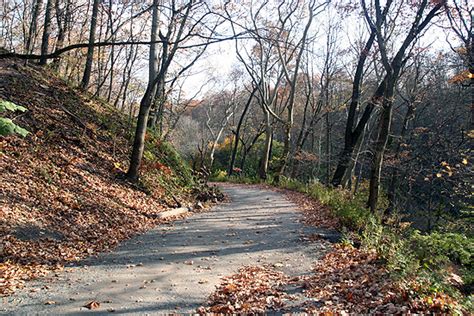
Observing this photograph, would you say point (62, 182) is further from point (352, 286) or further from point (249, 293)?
point (352, 286)

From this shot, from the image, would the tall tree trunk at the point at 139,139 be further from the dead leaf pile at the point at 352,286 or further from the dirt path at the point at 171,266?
the dead leaf pile at the point at 352,286

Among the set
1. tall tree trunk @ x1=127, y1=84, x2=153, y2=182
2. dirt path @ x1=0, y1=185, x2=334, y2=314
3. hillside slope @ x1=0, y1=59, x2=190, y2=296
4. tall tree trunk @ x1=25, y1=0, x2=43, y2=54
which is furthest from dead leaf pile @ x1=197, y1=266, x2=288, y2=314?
tall tree trunk @ x1=25, y1=0, x2=43, y2=54

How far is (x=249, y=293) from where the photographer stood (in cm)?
534

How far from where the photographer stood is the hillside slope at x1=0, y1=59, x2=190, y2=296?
263 inches

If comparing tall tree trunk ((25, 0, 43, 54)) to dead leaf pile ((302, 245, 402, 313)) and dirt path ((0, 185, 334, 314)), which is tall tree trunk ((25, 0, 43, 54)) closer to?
dirt path ((0, 185, 334, 314))

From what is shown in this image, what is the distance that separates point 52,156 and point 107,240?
12.2 feet

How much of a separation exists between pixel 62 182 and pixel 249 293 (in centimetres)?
638

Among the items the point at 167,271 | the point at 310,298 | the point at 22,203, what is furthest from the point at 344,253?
the point at 22,203

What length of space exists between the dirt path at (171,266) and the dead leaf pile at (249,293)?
0.21 meters

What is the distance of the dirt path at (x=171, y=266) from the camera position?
4.84 meters

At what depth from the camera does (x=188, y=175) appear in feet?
57.9

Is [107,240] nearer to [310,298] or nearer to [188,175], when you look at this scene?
[310,298]

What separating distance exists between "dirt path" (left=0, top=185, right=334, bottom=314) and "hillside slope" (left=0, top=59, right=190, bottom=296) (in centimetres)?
47

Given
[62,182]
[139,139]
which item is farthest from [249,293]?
[139,139]
